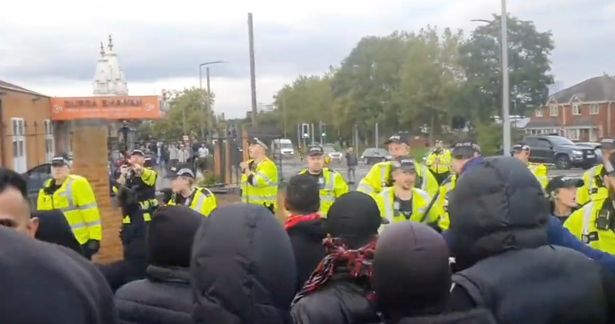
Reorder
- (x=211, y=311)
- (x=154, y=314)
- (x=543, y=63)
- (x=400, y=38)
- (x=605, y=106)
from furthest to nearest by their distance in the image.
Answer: (x=605, y=106), (x=400, y=38), (x=543, y=63), (x=154, y=314), (x=211, y=311)

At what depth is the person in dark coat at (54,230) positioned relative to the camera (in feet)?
14.9

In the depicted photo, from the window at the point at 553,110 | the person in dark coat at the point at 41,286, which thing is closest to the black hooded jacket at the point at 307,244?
the person in dark coat at the point at 41,286

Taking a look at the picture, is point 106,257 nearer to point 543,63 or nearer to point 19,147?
point 19,147

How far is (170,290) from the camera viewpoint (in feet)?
11.9

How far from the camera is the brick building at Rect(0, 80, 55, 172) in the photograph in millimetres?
17859

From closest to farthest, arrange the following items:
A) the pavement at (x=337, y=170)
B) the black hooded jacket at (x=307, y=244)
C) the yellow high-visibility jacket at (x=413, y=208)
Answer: the black hooded jacket at (x=307, y=244), the yellow high-visibility jacket at (x=413, y=208), the pavement at (x=337, y=170)

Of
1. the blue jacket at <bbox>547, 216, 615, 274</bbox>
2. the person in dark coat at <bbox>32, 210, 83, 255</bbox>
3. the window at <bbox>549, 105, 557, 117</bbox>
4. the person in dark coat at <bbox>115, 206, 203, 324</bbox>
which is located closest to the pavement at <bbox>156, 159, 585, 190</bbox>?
the person in dark coat at <bbox>32, 210, 83, 255</bbox>

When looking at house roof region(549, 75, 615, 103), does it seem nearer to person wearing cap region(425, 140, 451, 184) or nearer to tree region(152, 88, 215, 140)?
tree region(152, 88, 215, 140)

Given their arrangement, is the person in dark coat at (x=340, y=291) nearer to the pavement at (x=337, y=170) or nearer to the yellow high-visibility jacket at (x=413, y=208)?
the yellow high-visibility jacket at (x=413, y=208)

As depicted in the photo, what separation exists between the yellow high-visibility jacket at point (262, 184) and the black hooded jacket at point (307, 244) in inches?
218

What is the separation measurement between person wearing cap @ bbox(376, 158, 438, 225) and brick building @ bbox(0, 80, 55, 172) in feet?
32.7

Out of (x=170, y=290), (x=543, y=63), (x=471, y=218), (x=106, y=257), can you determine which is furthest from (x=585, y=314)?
(x=543, y=63)

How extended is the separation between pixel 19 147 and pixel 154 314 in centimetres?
1653

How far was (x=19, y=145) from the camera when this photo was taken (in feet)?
62.5
